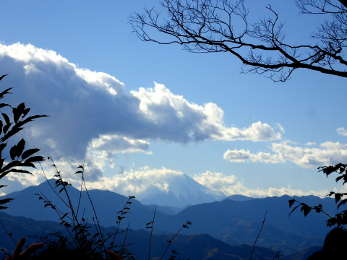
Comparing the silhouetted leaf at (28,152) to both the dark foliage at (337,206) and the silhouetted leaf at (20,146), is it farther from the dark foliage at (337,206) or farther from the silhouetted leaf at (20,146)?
the dark foliage at (337,206)

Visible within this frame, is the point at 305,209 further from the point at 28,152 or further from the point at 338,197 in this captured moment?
the point at 28,152

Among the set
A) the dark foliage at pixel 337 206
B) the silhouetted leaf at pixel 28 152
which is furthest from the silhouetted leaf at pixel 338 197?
the silhouetted leaf at pixel 28 152

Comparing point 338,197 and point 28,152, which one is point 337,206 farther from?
point 28,152

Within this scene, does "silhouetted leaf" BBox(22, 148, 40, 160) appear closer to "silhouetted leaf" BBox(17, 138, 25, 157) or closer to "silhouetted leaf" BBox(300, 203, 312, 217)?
"silhouetted leaf" BBox(17, 138, 25, 157)

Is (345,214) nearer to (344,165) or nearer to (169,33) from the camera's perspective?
(344,165)

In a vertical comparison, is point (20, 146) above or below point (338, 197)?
below

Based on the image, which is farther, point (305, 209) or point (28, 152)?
point (305, 209)

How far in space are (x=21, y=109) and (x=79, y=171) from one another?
331 centimetres

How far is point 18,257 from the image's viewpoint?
1.32 m

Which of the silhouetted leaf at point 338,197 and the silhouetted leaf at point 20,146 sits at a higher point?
the silhouetted leaf at point 338,197

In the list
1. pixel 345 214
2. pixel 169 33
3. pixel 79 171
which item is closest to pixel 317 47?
pixel 169 33

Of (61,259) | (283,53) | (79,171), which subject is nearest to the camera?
(61,259)

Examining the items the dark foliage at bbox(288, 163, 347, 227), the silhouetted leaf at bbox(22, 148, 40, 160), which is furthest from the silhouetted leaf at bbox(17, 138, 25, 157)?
the dark foliage at bbox(288, 163, 347, 227)

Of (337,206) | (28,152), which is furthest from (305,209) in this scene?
(28,152)
